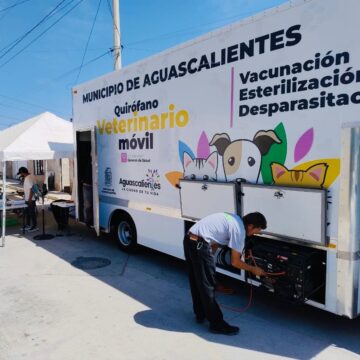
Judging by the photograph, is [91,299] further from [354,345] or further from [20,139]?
[20,139]

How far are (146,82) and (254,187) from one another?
280cm

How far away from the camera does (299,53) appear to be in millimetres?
3891

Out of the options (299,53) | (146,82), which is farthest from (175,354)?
(146,82)

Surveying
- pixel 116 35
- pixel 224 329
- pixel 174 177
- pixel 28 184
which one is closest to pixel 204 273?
pixel 224 329

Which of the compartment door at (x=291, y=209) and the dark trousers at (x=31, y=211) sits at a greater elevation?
the compartment door at (x=291, y=209)

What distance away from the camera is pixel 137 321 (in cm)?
438

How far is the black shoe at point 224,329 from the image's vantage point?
4031 millimetres

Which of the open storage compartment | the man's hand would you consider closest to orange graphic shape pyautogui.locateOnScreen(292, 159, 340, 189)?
the open storage compartment

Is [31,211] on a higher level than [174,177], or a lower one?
lower

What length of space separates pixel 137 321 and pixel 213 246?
1.35 m

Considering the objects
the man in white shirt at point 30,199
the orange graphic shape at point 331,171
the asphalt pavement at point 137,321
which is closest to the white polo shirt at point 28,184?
the man in white shirt at point 30,199

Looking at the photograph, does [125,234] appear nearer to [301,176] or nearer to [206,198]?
[206,198]

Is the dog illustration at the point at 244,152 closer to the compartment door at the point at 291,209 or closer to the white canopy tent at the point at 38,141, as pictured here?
the compartment door at the point at 291,209

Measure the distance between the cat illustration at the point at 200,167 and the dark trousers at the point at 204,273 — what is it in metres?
1.24
